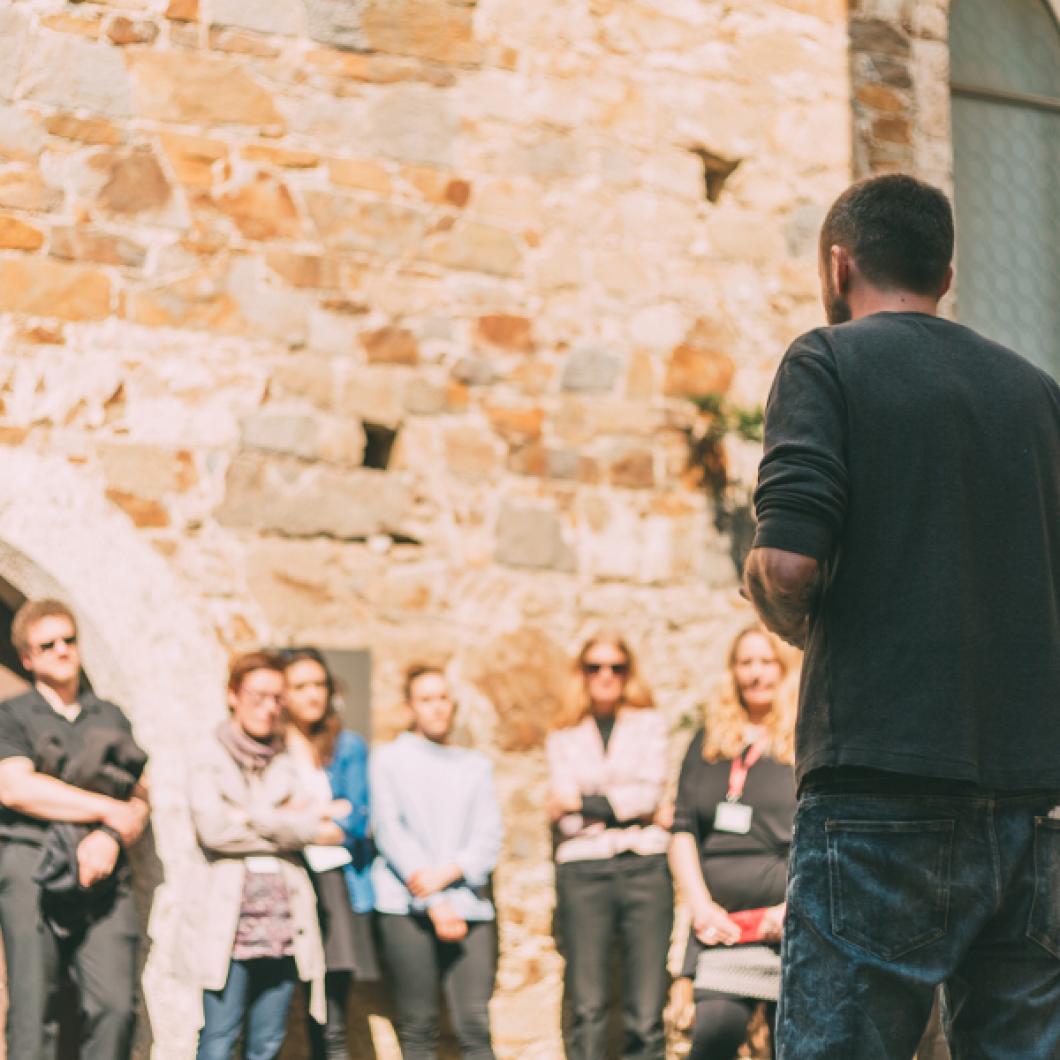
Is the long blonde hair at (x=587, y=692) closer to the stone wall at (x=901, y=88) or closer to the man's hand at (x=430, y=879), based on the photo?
the man's hand at (x=430, y=879)

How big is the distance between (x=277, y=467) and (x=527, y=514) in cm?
91

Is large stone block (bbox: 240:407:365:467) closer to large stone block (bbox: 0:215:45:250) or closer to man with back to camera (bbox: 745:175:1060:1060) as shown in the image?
large stone block (bbox: 0:215:45:250)

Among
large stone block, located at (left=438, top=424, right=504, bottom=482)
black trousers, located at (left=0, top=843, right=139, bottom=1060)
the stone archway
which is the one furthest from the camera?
large stone block, located at (left=438, top=424, right=504, bottom=482)

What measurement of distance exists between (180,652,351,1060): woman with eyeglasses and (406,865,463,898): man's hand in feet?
0.99

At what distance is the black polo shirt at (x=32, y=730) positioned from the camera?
A: 497cm

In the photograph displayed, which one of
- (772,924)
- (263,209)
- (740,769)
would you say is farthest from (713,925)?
(263,209)

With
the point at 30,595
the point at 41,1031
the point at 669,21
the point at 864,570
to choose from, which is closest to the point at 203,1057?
the point at 41,1031

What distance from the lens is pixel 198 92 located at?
5.89m

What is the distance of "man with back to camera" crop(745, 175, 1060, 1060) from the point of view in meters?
2.25

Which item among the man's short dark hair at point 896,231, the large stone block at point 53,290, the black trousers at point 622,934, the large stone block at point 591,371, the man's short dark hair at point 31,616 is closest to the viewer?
the man's short dark hair at point 896,231

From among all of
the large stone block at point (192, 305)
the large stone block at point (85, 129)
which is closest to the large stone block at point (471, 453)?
the large stone block at point (192, 305)

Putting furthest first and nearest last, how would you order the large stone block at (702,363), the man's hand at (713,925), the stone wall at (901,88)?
the stone wall at (901,88) → the large stone block at (702,363) → the man's hand at (713,925)

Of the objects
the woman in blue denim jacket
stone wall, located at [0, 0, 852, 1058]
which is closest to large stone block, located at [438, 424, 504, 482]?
stone wall, located at [0, 0, 852, 1058]

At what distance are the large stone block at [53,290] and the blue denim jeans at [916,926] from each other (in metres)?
3.90
